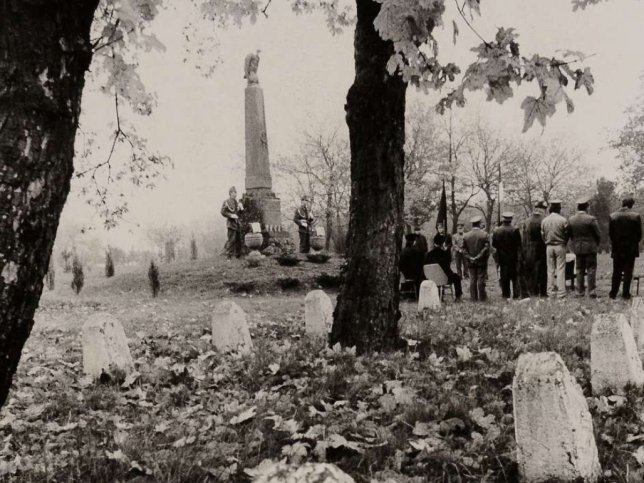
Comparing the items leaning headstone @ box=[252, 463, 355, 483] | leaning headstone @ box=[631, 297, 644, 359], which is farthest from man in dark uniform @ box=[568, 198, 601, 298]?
leaning headstone @ box=[252, 463, 355, 483]

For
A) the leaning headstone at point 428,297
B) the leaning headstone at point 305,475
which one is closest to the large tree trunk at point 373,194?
the leaning headstone at point 428,297

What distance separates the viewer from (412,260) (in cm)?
1309

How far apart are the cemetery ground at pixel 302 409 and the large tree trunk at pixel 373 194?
0.40 m

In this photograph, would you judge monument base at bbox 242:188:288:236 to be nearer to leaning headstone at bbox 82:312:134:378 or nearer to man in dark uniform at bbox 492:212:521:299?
man in dark uniform at bbox 492:212:521:299

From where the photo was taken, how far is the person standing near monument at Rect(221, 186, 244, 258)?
2236cm

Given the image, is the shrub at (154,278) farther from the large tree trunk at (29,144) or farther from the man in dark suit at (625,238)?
the large tree trunk at (29,144)

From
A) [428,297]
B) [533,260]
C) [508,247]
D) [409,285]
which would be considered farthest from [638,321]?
[409,285]

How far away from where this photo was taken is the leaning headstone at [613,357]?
446 cm

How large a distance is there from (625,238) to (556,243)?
131 centimetres

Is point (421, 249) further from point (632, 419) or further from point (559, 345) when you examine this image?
point (632, 419)

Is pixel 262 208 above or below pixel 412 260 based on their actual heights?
above

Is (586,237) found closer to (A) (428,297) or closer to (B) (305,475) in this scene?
(A) (428,297)

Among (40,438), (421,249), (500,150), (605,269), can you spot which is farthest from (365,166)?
(500,150)

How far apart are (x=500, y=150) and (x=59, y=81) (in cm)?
4477
